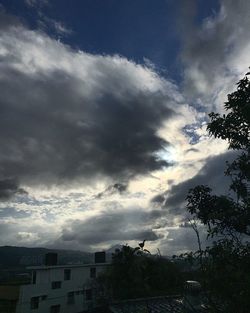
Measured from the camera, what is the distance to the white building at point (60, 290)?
53.5 m

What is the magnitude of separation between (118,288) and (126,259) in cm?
495

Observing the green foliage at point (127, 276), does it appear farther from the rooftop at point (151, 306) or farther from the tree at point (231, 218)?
the tree at point (231, 218)

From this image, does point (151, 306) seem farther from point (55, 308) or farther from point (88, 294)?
point (88, 294)

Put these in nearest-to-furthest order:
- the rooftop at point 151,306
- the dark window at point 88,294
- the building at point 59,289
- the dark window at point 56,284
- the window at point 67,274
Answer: the rooftop at point 151,306 → the building at point 59,289 → the dark window at point 56,284 → the window at point 67,274 → the dark window at point 88,294

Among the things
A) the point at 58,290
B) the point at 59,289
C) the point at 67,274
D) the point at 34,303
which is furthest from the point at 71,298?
the point at 34,303

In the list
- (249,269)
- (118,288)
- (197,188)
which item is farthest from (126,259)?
(249,269)

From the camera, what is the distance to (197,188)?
637 inches

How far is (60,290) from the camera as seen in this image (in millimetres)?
60875

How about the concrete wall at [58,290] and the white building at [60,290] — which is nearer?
the concrete wall at [58,290]

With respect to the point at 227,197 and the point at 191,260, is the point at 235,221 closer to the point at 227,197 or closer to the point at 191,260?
the point at 227,197

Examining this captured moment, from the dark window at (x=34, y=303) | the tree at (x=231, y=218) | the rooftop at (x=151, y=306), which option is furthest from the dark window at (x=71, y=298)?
the tree at (x=231, y=218)

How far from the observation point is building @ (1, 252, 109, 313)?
5281 centimetres

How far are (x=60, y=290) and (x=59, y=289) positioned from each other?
283mm

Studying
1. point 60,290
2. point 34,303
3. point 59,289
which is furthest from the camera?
point 60,290
